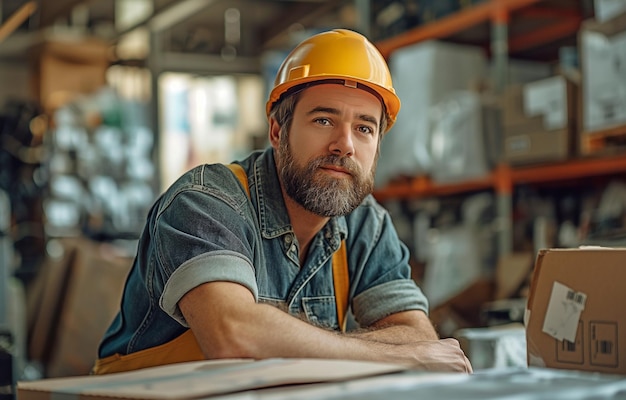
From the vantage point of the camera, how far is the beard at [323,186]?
2441mm

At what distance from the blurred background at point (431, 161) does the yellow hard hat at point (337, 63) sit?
90 centimetres

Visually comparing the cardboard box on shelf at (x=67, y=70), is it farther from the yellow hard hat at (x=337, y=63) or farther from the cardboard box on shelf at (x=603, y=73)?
the yellow hard hat at (x=337, y=63)

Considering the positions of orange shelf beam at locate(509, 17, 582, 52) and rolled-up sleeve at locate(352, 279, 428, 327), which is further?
orange shelf beam at locate(509, 17, 582, 52)

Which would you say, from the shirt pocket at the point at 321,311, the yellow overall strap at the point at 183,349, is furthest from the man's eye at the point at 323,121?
the shirt pocket at the point at 321,311

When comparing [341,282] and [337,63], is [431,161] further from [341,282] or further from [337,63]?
[337,63]

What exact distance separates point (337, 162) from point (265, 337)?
28.1 inches

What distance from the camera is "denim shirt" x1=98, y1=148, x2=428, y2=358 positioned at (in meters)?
2.10

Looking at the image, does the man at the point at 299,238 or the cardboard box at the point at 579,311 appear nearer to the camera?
the cardboard box at the point at 579,311

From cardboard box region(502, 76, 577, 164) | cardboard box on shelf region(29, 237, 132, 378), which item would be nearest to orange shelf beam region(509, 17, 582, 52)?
cardboard box region(502, 76, 577, 164)

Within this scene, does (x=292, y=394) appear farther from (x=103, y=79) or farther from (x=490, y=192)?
(x=103, y=79)

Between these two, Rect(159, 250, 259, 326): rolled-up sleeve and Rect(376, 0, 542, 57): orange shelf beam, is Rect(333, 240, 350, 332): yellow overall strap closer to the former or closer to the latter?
Rect(159, 250, 259, 326): rolled-up sleeve

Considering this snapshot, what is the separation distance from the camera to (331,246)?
256 centimetres

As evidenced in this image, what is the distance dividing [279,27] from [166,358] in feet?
27.5

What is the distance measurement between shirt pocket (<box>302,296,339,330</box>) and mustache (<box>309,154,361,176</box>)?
37cm
